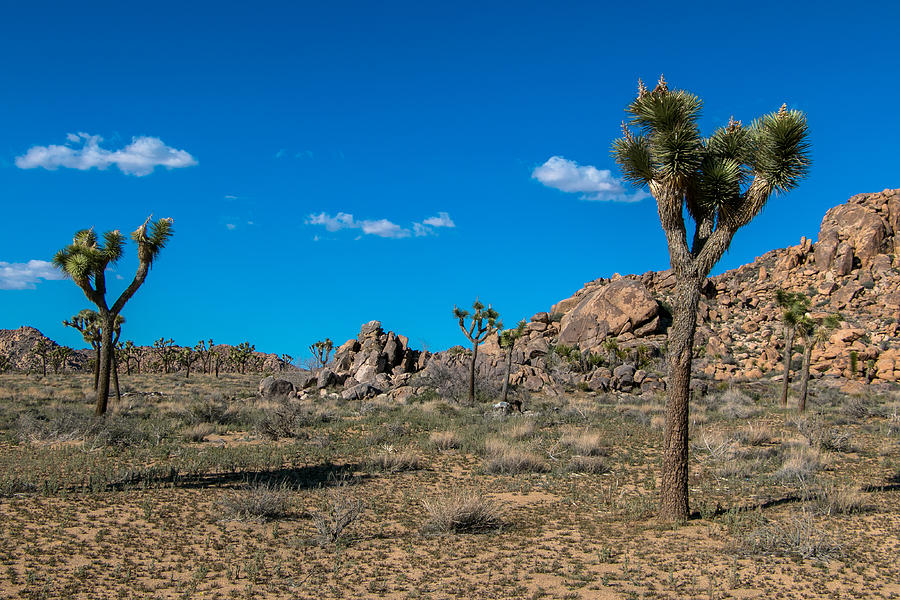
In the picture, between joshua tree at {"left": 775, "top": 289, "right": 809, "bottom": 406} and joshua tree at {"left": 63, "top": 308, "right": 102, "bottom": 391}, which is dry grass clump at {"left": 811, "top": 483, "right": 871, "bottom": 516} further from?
joshua tree at {"left": 63, "top": 308, "right": 102, "bottom": 391}

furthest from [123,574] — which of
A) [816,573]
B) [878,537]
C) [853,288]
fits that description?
[853,288]

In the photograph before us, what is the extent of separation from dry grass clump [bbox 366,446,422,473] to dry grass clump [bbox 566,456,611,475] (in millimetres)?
3494

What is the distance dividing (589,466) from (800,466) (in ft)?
14.1

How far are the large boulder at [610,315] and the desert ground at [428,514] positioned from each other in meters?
35.4

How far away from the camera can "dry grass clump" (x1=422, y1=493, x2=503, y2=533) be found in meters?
9.44

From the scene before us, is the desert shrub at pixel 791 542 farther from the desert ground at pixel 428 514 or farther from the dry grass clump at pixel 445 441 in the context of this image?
the dry grass clump at pixel 445 441

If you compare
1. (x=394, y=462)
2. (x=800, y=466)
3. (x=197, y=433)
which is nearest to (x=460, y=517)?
(x=394, y=462)

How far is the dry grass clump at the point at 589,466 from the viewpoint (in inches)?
564

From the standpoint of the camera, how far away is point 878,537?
923 centimetres

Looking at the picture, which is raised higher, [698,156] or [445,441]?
[698,156]

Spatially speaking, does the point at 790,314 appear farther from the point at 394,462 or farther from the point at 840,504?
the point at 394,462

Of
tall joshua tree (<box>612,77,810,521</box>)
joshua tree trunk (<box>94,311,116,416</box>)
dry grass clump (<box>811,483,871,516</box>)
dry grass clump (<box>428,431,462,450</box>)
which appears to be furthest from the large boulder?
tall joshua tree (<box>612,77,810,521</box>)

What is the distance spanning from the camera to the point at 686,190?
34.2ft

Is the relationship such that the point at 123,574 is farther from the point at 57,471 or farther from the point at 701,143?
the point at 701,143
